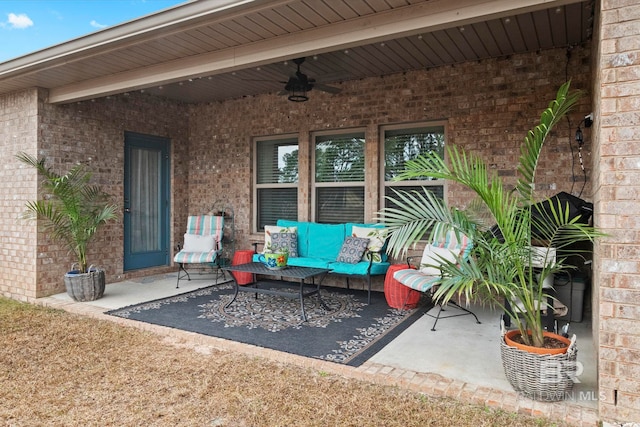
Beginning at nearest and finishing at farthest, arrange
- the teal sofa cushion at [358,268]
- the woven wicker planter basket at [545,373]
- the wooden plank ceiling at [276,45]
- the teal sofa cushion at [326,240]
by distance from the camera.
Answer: the woven wicker planter basket at [545,373], the wooden plank ceiling at [276,45], the teal sofa cushion at [358,268], the teal sofa cushion at [326,240]

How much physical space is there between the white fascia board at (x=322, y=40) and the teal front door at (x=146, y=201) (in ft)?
4.89

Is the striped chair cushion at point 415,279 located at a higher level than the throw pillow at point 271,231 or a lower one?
lower

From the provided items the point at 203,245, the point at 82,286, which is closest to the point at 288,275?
the point at 203,245

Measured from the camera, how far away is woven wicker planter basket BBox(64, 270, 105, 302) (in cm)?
493

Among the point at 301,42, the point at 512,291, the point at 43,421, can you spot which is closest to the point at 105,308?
the point at 43,421

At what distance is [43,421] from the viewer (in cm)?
231

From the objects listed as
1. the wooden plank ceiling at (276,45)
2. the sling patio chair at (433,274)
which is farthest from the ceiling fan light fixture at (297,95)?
the sling patio chair at (433,274)

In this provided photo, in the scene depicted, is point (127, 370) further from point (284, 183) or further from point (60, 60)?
point (284, 183)

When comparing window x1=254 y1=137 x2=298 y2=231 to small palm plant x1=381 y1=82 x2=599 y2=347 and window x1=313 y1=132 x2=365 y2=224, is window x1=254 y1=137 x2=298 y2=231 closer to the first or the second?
window x1=313 y1=132 x2=365 y2=224

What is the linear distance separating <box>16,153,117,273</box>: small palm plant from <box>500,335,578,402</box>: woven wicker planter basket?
15.6 ft

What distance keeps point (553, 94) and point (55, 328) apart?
5.54 meters

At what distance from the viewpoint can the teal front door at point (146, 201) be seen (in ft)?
20.8

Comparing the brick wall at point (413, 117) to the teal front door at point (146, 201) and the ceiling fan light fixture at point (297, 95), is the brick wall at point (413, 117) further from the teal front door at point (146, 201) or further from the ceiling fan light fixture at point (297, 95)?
the ceiling fan light fixture at point (297, 95)

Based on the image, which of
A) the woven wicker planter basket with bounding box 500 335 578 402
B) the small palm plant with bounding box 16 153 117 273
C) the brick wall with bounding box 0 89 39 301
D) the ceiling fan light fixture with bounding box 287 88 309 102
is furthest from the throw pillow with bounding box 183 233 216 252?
the woven wicker planter basket with bounding box 500 335 578 402
